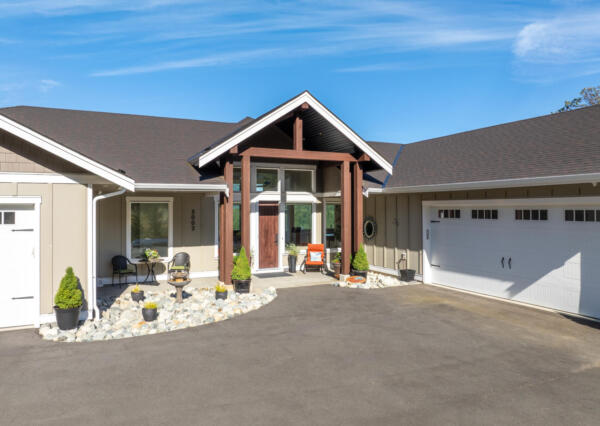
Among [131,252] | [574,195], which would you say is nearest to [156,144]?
[131,252]

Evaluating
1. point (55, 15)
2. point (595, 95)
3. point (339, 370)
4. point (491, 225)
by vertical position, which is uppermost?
point (595, 95)

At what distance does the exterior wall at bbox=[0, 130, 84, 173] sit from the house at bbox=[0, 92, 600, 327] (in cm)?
2

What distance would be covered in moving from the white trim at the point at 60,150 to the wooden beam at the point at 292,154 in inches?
146

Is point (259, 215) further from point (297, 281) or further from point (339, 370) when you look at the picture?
point (339, 370)

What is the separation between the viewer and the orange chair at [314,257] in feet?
43.0

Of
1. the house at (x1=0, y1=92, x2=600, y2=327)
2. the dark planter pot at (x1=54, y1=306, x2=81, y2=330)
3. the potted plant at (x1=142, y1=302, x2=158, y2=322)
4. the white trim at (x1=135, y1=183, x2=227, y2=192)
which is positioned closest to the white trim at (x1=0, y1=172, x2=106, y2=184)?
the house at (x1=0, y1=92, x2=600, y2=327)

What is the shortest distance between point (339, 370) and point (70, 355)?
411 cm

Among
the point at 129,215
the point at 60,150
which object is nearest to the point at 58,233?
the point at 60,150

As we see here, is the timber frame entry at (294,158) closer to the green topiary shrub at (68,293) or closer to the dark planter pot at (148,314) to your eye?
the dark planter pot at (148,314)

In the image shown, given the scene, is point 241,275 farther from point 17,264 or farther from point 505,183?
point 505,183

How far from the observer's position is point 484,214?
33.7 feet

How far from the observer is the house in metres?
7.41

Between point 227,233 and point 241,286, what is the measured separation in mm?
1497

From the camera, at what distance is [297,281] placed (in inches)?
458
